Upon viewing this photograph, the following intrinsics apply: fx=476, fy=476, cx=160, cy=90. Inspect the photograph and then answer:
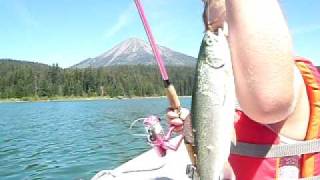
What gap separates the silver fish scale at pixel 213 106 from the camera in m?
2.01

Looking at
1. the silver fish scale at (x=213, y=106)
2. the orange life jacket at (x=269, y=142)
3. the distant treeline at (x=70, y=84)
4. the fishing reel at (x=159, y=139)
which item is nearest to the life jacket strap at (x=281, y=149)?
the orange life jacket at (x=269, y=142)

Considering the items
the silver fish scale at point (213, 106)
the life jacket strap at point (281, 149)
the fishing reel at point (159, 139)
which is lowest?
the fishing reel at point (159, 139)

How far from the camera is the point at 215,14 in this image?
235 centimetres

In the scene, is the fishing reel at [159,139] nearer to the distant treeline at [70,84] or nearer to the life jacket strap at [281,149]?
the life jacket strap at [281,149]

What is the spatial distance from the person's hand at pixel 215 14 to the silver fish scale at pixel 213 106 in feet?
0.82

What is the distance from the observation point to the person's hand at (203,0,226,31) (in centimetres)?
230

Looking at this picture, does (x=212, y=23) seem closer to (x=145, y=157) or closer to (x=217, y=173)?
(x=217, y=173)

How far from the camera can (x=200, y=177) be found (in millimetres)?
2305

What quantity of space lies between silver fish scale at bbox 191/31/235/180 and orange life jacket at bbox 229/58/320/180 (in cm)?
39

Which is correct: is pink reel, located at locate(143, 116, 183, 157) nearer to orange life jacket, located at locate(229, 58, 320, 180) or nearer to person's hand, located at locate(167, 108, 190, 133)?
person's hand, located at locate(167, 108, 190, 133)

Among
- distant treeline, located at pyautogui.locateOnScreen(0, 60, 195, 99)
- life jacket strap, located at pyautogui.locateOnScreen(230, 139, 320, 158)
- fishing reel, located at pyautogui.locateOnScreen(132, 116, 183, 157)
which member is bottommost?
fishing reel, located at pyautogui.locateOnScreen(132, 116, 183, 157)

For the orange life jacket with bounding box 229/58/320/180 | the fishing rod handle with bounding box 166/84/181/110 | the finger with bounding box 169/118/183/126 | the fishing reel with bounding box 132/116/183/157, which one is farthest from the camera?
the fishing reel with bounding box 132/116/183/157

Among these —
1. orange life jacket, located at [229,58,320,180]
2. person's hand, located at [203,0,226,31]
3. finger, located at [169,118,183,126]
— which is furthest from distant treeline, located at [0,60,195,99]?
person's hand, located at [203,0,226,31]

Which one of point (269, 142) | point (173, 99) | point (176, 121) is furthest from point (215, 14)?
point (173, 99)
